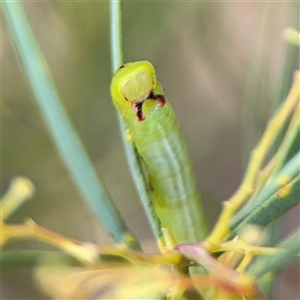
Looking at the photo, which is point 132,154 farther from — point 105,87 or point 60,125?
point 105,87

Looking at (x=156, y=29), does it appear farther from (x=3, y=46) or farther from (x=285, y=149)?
(x=285, y=149)

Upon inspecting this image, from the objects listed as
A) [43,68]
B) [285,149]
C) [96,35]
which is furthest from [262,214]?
[96,35]

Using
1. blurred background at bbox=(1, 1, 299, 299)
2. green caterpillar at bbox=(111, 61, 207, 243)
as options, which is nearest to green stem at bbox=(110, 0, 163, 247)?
green caterpillar at bbox=(111, 61, 207, 243)

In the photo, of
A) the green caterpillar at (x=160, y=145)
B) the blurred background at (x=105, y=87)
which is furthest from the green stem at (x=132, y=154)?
the blurred background at (x=105, y=87)

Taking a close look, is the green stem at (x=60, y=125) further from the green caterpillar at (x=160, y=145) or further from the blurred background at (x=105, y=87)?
the blurred background at (x=105, y=87)

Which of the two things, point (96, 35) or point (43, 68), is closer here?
point (43, 68)

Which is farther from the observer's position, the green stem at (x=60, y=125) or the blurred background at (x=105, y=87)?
the blurred background at (x=105, y=87)
